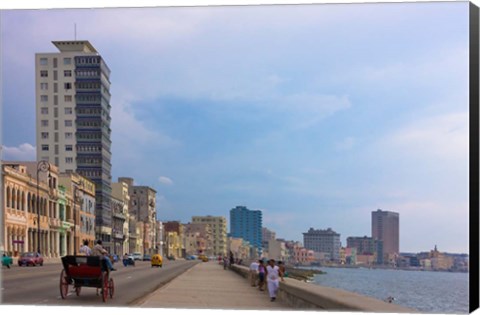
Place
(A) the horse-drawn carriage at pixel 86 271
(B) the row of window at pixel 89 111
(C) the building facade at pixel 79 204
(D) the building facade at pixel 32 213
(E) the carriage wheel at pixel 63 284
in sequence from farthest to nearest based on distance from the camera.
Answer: (B) the row of window at pixel 89 111 < (C) the building facade at pixel 79 204 < (D) the building facade at pixel 32 213 < (E) the carriage wheel at pixel 63 284 < (A) the horse-drawn carriage at pixel 86 271

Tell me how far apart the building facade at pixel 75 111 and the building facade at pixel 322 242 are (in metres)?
31.0

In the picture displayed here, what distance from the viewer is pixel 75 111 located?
4779 inches

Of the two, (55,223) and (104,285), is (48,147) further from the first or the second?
(104,285)

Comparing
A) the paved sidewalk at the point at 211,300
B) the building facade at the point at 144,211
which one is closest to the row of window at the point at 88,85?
the building facade at the point at 144,211

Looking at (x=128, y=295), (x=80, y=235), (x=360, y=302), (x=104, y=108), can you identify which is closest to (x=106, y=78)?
(x=104, y=108)

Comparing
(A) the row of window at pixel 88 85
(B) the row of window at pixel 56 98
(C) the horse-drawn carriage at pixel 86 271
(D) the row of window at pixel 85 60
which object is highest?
(D) the row of window at pixel 85 60

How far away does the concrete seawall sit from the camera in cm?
1424

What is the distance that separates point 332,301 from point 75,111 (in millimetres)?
109215

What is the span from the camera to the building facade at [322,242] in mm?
101125

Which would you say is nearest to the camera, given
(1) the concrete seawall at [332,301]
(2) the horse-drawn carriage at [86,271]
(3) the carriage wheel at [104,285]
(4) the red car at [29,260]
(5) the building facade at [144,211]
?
(1) the concrete seawall at [332,301]

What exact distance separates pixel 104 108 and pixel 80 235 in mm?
30007

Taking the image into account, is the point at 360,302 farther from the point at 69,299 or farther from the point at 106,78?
the point at 106,78

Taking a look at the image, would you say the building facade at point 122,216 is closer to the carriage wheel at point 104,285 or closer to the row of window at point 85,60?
the row of window at point 85,60

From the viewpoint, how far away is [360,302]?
14.9m
